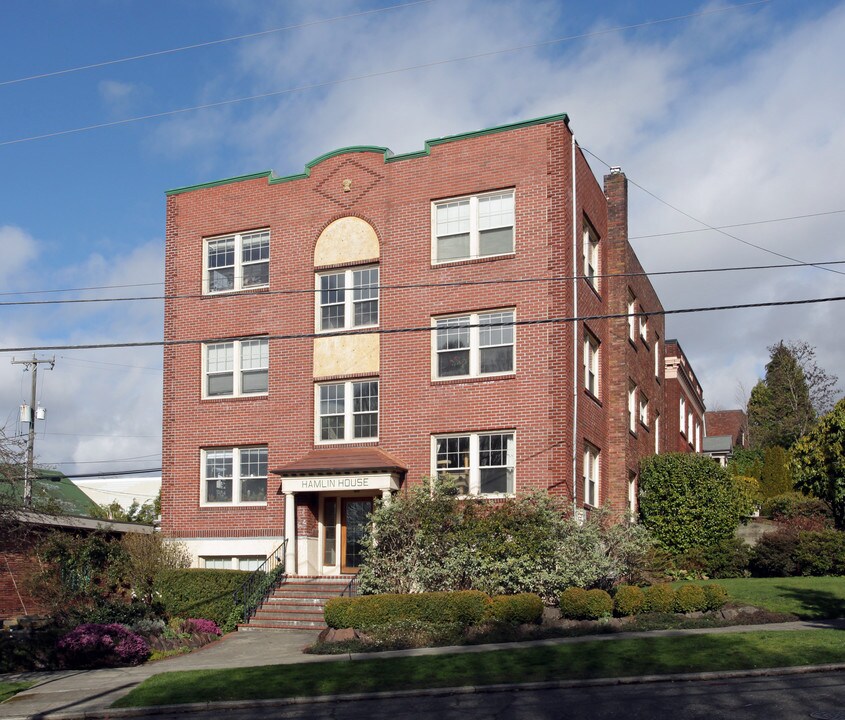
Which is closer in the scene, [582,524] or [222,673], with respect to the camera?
[222,673]

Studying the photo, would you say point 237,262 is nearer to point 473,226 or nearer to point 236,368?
point 236,368

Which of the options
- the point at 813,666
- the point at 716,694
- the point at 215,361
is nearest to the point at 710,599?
the point at 813,666

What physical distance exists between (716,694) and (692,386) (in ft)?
127

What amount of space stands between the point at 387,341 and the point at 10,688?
12960 millimetres

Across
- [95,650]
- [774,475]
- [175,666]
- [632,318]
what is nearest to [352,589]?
[175,666]

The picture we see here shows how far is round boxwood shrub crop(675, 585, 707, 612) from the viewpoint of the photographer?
2081 centimetres

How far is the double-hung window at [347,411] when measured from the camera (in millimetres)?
27438

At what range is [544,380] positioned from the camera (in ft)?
82.5

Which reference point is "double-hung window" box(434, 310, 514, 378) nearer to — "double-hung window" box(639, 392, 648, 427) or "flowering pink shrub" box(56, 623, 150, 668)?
"double-hung window" box(639, 392, 648, 427)

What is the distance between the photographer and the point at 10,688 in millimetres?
18062

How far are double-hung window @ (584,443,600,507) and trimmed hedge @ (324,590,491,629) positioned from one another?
265 inches

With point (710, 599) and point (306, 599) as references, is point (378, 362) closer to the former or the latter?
point (306, 599)

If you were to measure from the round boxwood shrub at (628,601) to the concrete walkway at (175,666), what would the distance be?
3.85 feet

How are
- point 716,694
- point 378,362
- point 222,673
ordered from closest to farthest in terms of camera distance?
1. point 716,694
2. point 222,673
3. point 378,362
